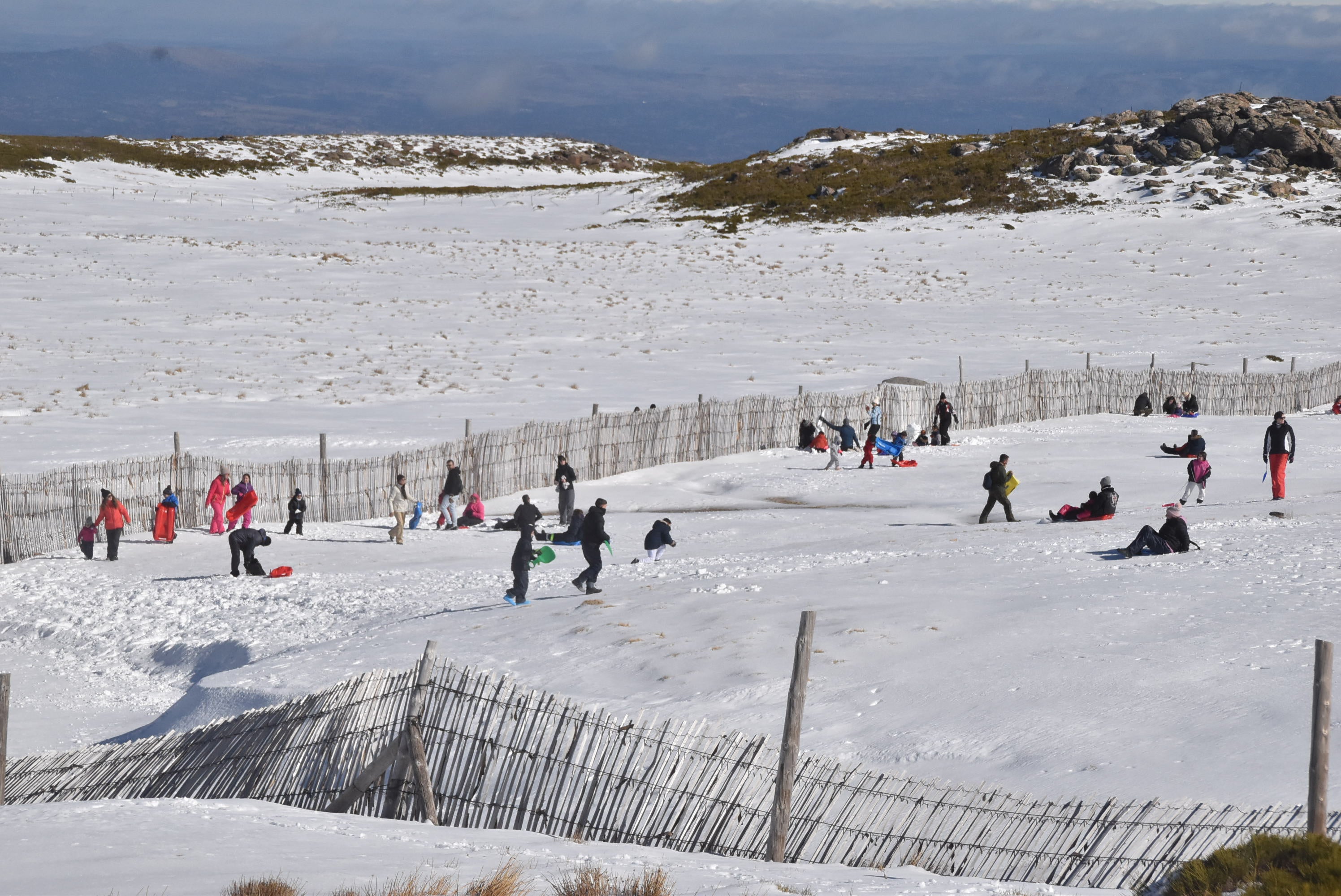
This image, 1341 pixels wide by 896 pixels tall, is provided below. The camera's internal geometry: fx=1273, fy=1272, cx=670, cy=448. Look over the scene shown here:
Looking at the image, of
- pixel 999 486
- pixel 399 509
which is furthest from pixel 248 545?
pixel 999 486

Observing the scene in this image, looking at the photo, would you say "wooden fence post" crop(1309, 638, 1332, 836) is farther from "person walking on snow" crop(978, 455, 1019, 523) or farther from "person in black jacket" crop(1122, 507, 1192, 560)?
"person walking on snow" crop(978, 455, 1019, 523)

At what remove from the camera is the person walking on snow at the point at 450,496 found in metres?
21.3

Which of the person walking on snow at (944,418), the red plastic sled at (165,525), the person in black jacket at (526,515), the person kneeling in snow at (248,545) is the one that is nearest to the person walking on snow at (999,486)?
the person in black jacket at (526,515)

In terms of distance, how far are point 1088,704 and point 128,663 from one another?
11281mm

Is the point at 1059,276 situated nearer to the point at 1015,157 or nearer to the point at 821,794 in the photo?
the point at 1015,157

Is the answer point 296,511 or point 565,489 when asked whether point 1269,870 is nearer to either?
point 565,489

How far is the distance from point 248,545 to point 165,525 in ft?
8.76

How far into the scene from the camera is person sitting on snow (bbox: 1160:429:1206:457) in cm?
2127

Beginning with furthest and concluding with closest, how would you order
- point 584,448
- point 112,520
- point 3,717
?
point 584,448
point 112,520
point 3,717

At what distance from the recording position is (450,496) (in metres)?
21.4

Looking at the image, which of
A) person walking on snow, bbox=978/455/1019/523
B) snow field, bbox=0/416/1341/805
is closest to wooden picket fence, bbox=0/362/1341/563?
snow field, bbox=0/416/1341/805

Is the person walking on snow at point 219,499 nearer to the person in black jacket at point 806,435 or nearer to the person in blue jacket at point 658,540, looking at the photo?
the person in blue jacket at point 658,540

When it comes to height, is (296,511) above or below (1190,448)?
below

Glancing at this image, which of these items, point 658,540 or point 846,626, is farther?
point 658,540
